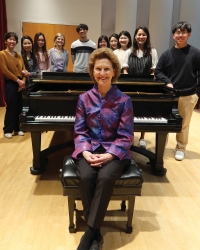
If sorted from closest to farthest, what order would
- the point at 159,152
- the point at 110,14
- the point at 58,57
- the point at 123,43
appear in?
the point at 159,152, the point at 123,43, the point at 58,57, the point at 110,14

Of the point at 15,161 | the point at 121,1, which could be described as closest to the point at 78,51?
the point at 15,161

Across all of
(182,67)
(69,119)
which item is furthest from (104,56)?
(182,67)

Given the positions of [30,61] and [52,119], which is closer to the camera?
[52,119]

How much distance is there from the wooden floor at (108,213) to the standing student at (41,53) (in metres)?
1.58

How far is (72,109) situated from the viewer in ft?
8.50

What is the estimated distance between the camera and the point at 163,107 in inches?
102

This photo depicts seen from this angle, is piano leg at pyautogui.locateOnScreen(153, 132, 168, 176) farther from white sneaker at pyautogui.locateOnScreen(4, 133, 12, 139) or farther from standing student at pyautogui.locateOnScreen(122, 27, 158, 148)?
white sneaker at pyautogui.locateOnScreen(4, 133, 12, 139)

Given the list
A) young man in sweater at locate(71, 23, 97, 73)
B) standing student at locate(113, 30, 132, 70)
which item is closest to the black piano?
standing student at locate(113, 30, 132, 70)

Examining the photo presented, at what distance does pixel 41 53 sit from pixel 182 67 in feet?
7.22

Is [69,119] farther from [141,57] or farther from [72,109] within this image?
[141,57]

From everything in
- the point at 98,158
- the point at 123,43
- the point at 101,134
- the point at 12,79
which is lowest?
the point at 98,158

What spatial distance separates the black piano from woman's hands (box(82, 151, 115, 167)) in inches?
25.9

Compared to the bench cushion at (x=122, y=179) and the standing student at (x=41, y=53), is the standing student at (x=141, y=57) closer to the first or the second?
the standing student at (x=41, y=53)

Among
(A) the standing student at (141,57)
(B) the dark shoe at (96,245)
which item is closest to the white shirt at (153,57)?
(A) the standing student at (141,57)
